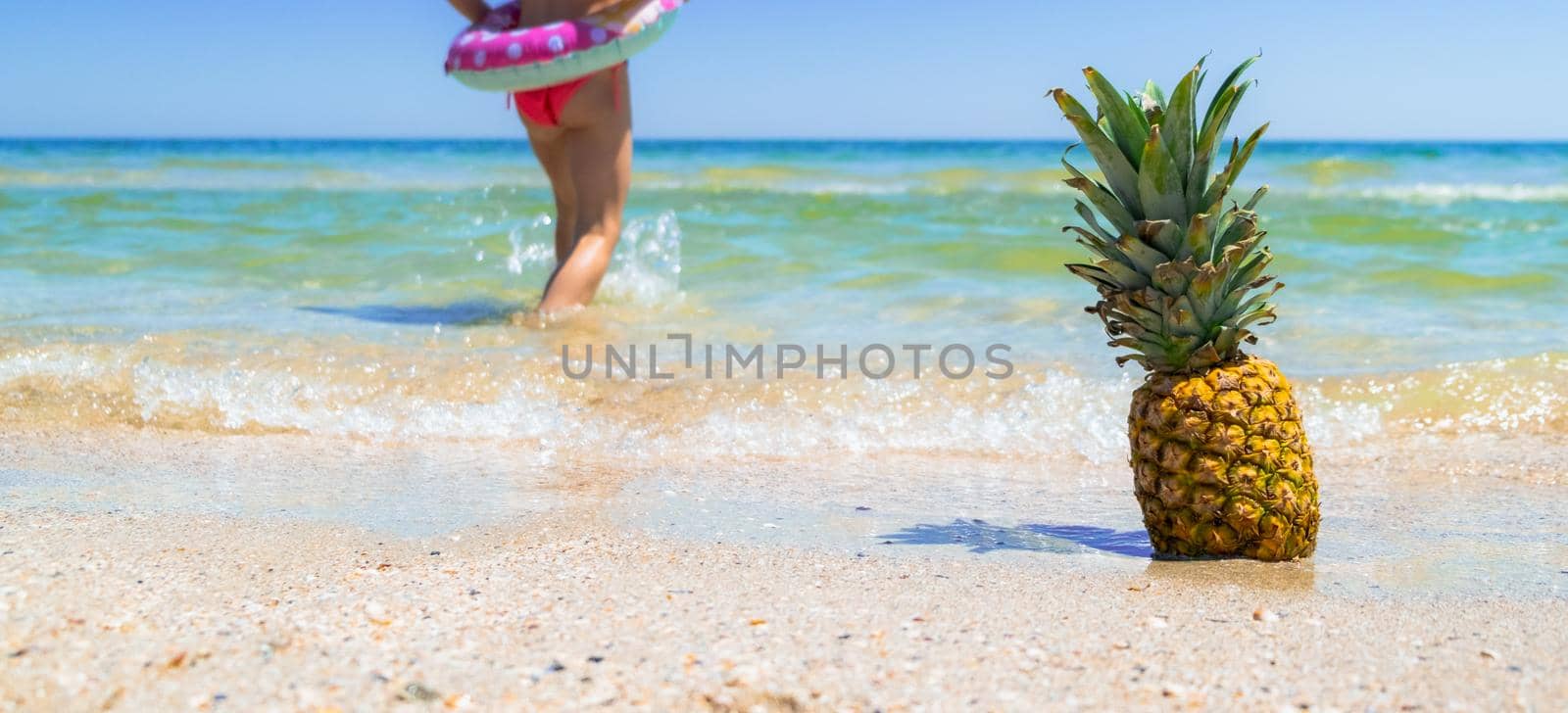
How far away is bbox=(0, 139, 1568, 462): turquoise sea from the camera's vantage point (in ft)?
14.0

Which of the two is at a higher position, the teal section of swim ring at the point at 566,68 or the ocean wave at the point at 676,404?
the teal section of swim ring at the point at 566,68

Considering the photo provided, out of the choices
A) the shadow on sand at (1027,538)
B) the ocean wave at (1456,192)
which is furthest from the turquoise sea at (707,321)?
the ocean wave at (1456,192)

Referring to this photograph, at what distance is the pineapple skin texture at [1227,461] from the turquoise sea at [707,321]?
1415 millimetres

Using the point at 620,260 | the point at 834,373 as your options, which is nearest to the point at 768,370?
the point at 834,373

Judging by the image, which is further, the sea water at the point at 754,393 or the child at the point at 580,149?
the child at the point at 580,149

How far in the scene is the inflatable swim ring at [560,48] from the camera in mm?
5117

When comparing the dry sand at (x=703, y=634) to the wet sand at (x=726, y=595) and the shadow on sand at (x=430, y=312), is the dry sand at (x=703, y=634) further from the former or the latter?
the shadow on sand at (x=430, y=312)

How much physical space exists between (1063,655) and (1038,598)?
357 millimetres

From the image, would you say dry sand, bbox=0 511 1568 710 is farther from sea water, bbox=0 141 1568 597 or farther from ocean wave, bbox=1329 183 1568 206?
ocean wave, bbox=1329 183 1568 206

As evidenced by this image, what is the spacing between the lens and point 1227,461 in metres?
2.47

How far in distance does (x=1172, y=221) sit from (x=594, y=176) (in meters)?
3.67

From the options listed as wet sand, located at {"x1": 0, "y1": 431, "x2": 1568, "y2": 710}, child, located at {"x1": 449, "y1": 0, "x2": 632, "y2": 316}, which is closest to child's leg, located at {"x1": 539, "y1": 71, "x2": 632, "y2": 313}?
child, located at {"x1": 449, "y1": 0, "x2": 632, "y2": 316}

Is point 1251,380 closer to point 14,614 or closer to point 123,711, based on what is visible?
point 123,711

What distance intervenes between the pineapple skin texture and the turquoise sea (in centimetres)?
142
